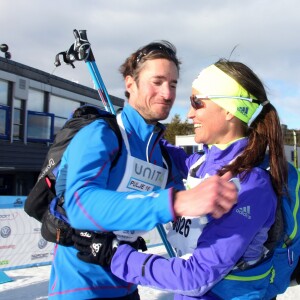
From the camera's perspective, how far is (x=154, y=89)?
7.09ft

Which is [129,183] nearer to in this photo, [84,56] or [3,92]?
[84,56]

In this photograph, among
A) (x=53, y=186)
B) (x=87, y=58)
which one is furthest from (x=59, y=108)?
(x=53, y=186)

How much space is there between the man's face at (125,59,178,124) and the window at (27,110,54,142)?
1260cm

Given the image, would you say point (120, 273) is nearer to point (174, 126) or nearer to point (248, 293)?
point (248, 293)

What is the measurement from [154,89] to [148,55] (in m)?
0.20

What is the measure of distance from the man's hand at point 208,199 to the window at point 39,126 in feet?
44.3

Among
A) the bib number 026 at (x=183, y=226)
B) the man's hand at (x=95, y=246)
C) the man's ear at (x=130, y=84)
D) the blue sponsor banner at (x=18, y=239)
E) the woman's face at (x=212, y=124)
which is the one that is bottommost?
the blue sponsor banner at (x=18, y=239)

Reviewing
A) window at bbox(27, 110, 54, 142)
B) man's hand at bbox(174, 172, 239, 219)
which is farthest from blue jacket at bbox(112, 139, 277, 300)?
window at bbox(27, 110, 54, 142)

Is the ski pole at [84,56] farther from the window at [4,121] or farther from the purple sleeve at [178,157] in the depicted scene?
the window at [4,121]

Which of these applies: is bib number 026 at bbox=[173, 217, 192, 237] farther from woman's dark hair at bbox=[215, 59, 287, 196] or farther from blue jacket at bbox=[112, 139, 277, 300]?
woman's dark hair at bbox=[215, 59, 287, 196]

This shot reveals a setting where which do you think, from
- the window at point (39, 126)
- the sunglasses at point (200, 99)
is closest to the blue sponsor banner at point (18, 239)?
the sunglasses at point (200, 99)

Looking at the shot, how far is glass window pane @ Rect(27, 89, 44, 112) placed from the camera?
14171mm

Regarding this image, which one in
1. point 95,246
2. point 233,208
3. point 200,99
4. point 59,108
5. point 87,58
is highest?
point 59,108

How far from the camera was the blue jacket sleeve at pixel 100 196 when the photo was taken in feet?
4.55
